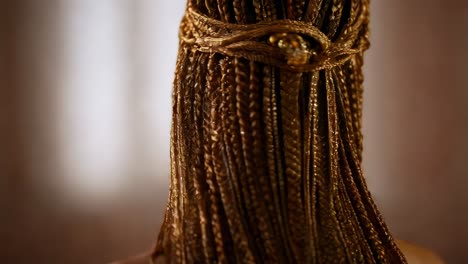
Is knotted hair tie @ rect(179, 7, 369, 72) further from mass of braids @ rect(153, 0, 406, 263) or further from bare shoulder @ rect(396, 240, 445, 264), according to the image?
bare shoulder @ rect(396, 240, 445, 264)

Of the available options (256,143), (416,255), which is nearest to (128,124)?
(416,255)

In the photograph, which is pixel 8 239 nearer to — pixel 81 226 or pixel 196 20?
pixel 81 226

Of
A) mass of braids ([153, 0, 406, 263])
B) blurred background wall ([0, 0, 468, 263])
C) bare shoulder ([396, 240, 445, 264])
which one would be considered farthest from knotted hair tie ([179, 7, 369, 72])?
blurred background wall ([0, 0, 468, 263])

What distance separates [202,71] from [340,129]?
0.21 meters

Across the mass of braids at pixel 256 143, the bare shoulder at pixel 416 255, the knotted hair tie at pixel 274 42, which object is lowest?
the bare shoulder at pixel 416 255

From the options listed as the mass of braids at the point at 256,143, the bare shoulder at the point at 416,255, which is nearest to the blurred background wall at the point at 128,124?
the bare shoulder at the point at 416,255

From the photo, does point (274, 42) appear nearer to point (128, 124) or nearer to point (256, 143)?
point (256, 143)

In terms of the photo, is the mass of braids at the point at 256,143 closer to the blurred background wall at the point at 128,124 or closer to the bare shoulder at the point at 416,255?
the bare shoulder at the point at 416,255

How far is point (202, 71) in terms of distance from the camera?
2.89 ft

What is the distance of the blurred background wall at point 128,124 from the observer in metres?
1.75

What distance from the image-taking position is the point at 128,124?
73.3 inches

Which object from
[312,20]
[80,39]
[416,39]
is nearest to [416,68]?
[416,39]

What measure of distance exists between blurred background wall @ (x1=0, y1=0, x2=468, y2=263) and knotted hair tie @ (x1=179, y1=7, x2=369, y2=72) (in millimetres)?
958

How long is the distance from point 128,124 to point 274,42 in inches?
43.0
